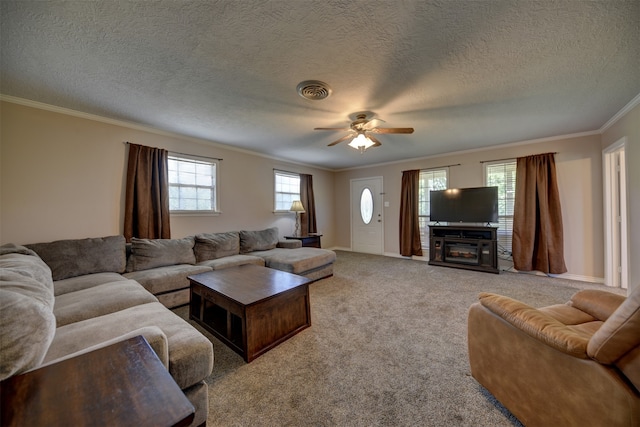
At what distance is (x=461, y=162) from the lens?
4871 mm

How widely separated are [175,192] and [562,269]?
6.37m

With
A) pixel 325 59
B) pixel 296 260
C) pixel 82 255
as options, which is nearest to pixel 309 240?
pixel 296 260

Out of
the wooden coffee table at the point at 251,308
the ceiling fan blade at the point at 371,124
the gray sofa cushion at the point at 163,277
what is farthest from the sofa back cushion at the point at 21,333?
the ceiling fan blade at the point at 371,124

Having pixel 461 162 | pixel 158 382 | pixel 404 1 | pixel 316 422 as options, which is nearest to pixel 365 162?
pixel 461 162

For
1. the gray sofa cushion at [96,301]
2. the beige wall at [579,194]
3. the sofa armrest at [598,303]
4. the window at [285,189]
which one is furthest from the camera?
the window at [285,189]

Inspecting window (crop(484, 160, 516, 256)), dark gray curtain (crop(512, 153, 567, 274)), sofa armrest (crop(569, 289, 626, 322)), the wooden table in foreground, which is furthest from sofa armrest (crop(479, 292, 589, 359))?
window (crop(484, 160, 516, 256))

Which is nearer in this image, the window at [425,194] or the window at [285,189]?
the window at [425,194]

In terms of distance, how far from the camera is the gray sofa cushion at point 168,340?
1.21 metres

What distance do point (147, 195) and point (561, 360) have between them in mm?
4251

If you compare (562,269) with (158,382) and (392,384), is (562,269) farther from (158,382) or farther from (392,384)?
(158,382)

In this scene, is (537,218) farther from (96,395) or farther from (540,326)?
(96,395)

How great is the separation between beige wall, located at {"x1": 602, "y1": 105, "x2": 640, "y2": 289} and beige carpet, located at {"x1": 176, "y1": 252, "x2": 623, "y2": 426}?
2.45ft

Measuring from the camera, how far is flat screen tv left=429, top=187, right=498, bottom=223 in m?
4.35

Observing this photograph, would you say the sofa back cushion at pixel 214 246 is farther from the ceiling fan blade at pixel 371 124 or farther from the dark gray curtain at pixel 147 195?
the ceiling fan blade at pixel 371 124
